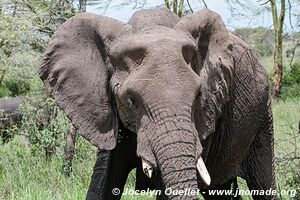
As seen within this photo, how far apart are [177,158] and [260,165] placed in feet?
6.43

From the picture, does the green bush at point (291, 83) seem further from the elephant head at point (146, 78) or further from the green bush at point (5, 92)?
the elephant head at point (146, 78)

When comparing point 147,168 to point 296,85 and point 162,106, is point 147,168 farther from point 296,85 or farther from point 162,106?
point 296,85

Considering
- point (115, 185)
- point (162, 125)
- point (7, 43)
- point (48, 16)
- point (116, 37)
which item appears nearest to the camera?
point (162, 125)

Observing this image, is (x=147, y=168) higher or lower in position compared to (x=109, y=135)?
higher

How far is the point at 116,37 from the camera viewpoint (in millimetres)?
3453

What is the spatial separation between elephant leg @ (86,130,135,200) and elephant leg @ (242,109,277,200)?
45.6 inches

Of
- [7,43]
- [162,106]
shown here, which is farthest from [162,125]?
[7,43]

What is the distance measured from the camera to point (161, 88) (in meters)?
2.99

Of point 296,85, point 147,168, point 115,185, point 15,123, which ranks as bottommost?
point 296,85

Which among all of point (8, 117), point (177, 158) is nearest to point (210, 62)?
point (177, 158)

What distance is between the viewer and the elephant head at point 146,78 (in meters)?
2.96

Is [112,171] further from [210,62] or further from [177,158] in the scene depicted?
[177,158]

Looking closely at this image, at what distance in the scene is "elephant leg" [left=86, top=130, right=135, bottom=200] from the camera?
3.77 m

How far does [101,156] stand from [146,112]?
2.92 feet
